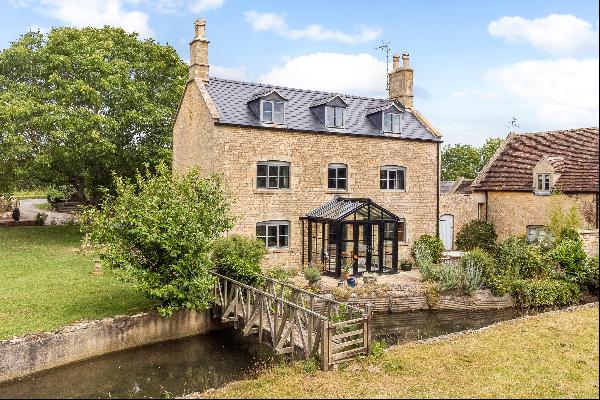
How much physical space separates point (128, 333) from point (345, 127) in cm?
1591

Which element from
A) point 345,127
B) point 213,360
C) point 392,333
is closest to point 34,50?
point 345,127

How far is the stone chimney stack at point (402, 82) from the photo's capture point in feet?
99.5

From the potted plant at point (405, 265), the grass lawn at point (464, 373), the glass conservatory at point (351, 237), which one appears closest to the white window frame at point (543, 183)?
the potted plant at point (405, 265)

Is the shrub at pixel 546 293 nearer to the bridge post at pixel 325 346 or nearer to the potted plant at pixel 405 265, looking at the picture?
the potted plant at pixel 405 265

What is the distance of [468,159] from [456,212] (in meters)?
33.2

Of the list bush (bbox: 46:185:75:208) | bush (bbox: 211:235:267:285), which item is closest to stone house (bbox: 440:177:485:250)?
bush (bbox: 211:235:267:285)

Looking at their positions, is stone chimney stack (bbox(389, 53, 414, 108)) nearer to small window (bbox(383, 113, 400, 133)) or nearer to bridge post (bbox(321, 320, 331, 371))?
small window (bbox(383, 113, 400, 133))

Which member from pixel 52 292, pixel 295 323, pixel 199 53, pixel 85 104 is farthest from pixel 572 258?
pixel 85 104

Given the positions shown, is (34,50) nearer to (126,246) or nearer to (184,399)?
(126,246)

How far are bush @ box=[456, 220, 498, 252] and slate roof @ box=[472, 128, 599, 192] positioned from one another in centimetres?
241

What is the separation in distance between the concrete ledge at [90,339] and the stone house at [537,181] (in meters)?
19.6

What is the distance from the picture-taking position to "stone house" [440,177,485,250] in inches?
1178

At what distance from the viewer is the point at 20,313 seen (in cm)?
1543

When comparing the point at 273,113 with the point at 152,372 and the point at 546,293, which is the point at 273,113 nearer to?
the point at 152,372
